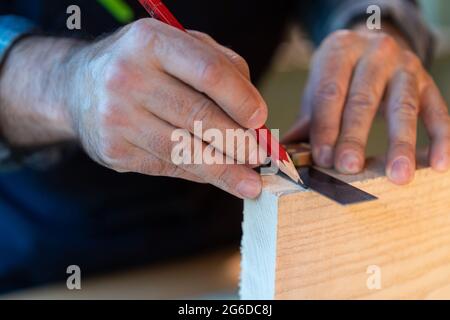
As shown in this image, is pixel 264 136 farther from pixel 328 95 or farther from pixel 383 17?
pixel 383 17

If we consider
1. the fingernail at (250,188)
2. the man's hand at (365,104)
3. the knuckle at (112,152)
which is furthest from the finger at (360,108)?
the knuckle at (112,152)

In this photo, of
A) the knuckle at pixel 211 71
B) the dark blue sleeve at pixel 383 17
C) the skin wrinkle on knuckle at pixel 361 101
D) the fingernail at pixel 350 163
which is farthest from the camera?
the dark blue sleeve at pixel 383 17

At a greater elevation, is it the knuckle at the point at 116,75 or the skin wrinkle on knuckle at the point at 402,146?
the knuckle at the point at 116,75

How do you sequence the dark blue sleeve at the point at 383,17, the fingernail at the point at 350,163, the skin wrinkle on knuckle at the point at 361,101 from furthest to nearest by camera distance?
1. the dark blue sleeve at the point at 383,17
2. the skin wrinkle on knuckle at the point at 361,101
3. the fingernail at the point at 350,163

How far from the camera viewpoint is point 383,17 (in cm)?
104

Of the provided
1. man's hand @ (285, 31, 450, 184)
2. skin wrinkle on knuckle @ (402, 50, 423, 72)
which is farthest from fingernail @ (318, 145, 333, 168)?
skin wrinkle on knuckle @ (402, 50, 423, 72)

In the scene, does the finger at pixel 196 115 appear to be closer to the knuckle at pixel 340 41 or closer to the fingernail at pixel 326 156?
the fingernail at pixel 326 156

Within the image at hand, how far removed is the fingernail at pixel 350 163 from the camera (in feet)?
1.99

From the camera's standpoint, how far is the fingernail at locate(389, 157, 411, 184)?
22.6 inches

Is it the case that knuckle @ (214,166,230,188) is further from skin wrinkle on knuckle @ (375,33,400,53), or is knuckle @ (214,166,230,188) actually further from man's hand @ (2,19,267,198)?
skin wrinkle on knuckle @ (375,33,400,53)

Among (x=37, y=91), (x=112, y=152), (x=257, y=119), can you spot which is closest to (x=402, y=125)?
(x=257, y=119)

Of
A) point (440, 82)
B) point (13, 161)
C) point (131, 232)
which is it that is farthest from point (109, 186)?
point (440, 82)

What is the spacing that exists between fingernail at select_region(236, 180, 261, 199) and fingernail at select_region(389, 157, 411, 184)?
0.15 metres

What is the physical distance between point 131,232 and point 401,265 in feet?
1.95
